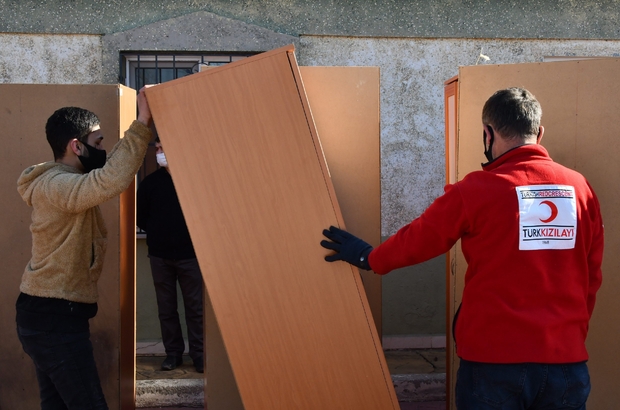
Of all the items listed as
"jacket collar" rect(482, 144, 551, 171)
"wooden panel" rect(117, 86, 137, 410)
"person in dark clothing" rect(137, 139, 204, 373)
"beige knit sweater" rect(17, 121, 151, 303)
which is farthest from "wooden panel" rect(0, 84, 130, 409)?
"jacket collar" rect(482, 144, 551, 171)

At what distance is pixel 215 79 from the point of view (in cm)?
294

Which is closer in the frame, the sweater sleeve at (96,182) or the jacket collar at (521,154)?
the jacket collar at (521,154)

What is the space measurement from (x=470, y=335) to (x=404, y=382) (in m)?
3.13

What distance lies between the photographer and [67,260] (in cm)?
297

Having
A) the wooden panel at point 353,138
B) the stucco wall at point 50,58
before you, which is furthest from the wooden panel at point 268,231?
the stucco wall at point 50,58

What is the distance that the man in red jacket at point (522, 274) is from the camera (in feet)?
7.89

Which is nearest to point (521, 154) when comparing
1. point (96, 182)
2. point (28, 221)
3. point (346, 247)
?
point (346, 247)

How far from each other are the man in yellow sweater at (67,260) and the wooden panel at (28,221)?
91cm

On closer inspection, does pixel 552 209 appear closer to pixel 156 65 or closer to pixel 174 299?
pixel 174 299

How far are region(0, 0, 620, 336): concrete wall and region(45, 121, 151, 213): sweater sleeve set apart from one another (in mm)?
3562

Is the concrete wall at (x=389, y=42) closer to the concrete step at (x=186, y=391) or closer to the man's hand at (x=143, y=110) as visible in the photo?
the concrete step at (x=186, y=391)

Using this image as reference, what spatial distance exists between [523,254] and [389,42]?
4386 millimetres

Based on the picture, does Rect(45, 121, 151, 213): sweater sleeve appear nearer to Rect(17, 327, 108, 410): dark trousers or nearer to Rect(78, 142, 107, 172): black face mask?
Rect(78, 142, 107, 172): black face mask

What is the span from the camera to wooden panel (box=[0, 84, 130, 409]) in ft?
13.1
